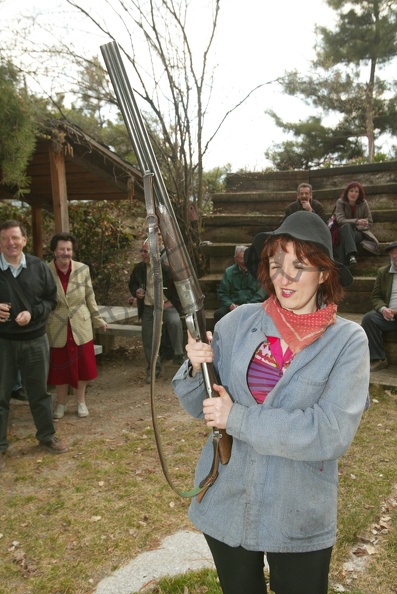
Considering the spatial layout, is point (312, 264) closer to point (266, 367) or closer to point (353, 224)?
point (266, 367)

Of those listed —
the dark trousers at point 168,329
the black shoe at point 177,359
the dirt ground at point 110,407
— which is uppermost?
the dark trousers at point 168,329

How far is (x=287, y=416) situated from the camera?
153 centimetres

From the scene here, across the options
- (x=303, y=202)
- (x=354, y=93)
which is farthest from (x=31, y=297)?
(x=354, y=93)

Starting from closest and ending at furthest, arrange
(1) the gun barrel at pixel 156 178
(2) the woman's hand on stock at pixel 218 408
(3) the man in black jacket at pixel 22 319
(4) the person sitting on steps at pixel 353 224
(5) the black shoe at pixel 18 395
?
(1) the gun barrel at pixel 156 178, (2) the woman's hand on stock at pixel 218 408, (3) the man in black jacket at pixel 22 319, (5) the black shoe at pixel 18 395, (4) the person sitting on steps at pixel 353 224

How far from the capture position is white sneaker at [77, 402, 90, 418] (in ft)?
18.9

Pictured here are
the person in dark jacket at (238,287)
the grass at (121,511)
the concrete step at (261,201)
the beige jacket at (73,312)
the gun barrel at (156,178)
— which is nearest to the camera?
the gun barrel at (156,178)

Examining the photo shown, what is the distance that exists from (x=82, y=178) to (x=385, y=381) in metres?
5.39

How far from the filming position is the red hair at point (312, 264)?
1.67m

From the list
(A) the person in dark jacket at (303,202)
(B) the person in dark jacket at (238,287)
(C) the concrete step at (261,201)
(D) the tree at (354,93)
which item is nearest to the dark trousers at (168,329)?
(B) the person in dark jacket at (238,287)

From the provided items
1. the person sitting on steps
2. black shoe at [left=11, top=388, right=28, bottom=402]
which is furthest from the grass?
the person sitting on steps

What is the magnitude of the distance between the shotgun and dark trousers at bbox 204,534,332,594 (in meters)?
0.22

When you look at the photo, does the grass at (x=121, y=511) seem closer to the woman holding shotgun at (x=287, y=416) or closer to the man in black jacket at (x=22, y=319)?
the man in black jacket at (x=22, y=319)

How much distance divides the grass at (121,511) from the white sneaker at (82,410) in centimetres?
65

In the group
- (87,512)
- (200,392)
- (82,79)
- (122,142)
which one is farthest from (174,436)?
(122,142)
